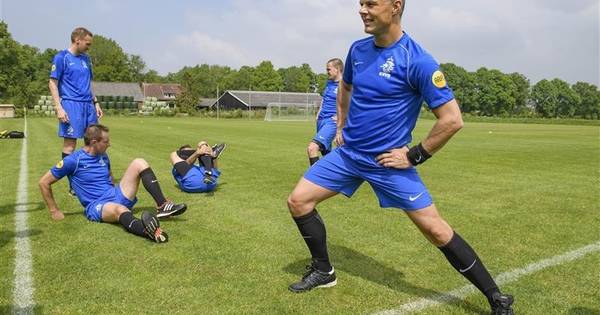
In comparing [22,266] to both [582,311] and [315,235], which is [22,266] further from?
[582,311]

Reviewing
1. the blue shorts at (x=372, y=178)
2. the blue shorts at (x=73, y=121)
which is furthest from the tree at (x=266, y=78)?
the blue shorts at (x=372, y=178)

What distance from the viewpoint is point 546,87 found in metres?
137

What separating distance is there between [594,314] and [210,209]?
5134mm

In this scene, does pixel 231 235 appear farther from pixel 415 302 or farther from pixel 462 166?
pixel 462 166

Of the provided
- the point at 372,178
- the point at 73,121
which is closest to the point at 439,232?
the point at 372,178

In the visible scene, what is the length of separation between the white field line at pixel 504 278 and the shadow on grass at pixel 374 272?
43 millimetres

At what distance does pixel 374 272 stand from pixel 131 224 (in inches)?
113

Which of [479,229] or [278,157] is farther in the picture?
[278,157]

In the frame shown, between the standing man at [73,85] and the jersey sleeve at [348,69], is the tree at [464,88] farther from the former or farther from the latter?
the jersey sleeve at [348,69]

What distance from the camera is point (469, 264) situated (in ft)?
12.5

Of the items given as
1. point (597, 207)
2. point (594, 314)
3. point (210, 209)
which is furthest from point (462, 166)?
Result: point (594, 314)

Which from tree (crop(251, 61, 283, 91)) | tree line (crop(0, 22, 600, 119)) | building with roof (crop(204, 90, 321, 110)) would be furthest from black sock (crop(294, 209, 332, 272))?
tree (crop(251, 61, 283, 91))

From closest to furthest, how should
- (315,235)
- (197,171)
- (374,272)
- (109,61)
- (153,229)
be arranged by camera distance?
1. (315,235)
2. (374,272)
3. (153,229)
4. (197,171)
5. (109,61)

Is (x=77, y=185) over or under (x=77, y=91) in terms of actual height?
under
